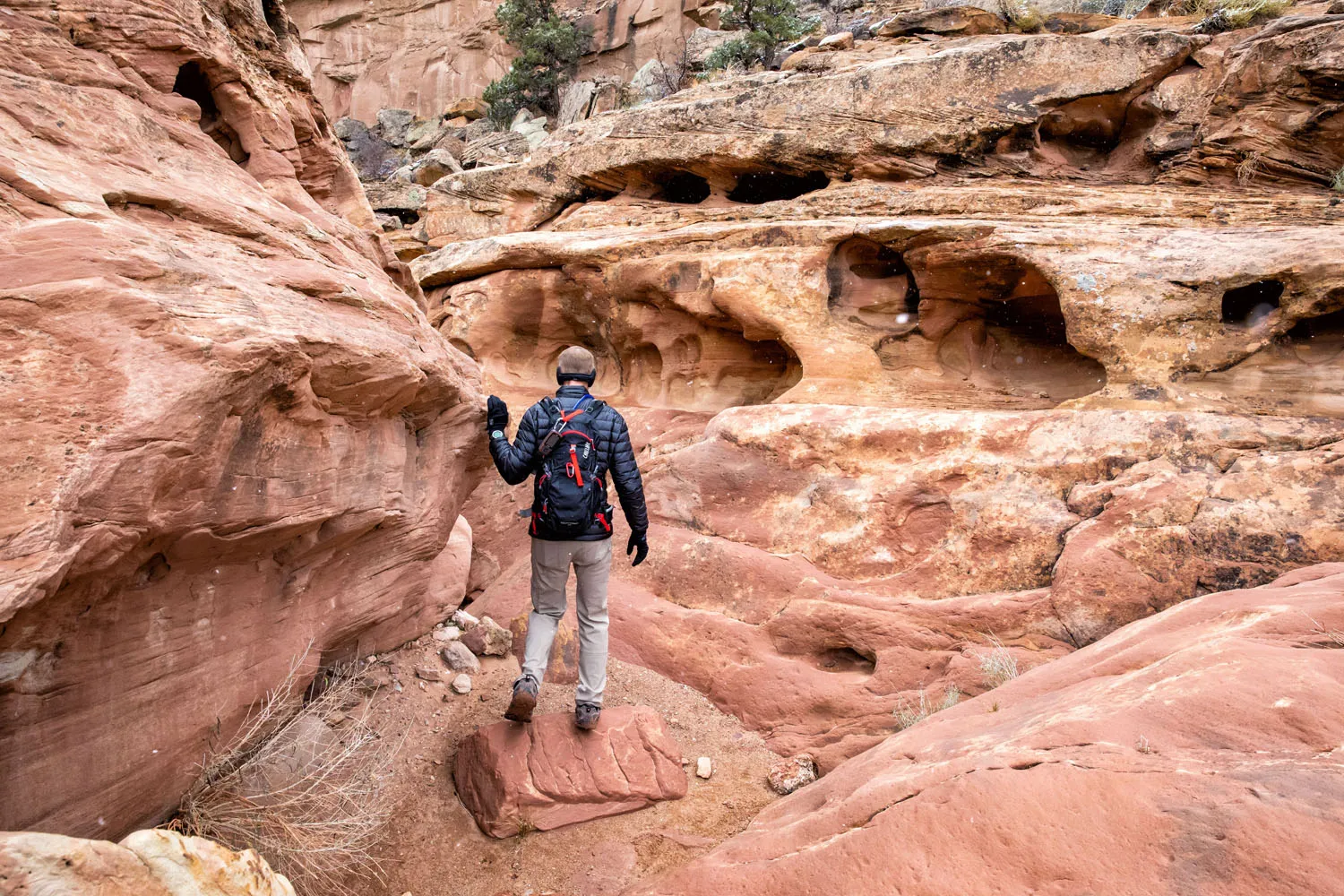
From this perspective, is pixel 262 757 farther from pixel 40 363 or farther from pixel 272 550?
pixel 40 363

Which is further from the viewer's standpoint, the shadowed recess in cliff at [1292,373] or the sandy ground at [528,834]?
the shadowed recess in cliff at [1292,373]

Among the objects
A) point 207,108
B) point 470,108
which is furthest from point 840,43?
point 470,108

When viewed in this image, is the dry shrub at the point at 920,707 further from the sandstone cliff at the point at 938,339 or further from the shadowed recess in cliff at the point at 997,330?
the shadowed recess in cliff at the point at 997,330

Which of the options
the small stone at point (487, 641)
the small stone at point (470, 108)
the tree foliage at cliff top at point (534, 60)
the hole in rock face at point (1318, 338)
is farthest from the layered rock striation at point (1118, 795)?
the small stone at point (470, 108)

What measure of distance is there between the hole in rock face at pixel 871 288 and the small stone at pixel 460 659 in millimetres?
5431

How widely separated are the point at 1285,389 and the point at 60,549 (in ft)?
25.4

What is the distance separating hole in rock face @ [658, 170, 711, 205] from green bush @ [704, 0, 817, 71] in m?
9.15

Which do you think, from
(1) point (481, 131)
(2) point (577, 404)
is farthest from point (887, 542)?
(1) point (481, 131)

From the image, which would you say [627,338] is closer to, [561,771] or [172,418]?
[561,771]

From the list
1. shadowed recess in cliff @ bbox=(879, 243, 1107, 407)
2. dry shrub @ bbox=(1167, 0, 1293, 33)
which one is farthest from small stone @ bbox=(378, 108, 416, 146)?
dry shrub @ bbox=(1167, 0, 1293, 33)

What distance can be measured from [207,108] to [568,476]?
3184 millimetres

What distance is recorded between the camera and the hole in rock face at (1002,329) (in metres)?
7.29

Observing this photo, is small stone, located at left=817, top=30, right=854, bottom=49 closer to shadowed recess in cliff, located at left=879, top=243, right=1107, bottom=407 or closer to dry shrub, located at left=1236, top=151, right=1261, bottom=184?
shadowed recess in cliff, located at left=879, top=243, right=1107, bottom=407

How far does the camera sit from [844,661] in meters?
5.23
